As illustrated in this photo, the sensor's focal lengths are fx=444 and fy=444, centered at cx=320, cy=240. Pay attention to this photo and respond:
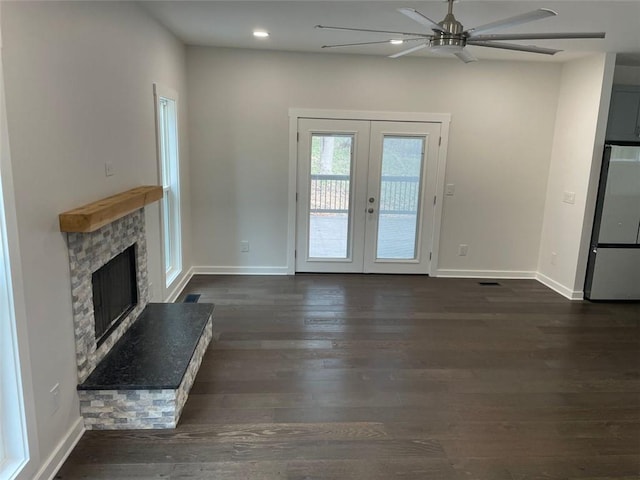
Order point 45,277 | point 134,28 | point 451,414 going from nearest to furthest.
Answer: point 45,277
point 451,414
point 134,28

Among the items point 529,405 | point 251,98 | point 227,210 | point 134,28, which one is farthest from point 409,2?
point 227,210

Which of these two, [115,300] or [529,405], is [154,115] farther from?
[529,405]

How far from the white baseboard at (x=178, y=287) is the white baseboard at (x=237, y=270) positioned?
14cm

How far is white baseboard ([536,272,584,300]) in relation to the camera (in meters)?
4.84

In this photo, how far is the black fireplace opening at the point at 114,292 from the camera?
2.70 metres

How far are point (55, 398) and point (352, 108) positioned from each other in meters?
4.06

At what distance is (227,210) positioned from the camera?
5.23 meters

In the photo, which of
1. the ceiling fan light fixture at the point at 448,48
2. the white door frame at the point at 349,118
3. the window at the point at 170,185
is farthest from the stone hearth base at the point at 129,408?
the white door frame at the point at 349,118

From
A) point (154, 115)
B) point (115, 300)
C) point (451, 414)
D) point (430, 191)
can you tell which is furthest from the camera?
point (430, 191)

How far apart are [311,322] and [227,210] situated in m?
1.93

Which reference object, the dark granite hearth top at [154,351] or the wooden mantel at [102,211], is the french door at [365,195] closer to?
the dark granite hearth top at [154,351]

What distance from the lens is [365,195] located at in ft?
17.4

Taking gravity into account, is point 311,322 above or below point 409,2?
below

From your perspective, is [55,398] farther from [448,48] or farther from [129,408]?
[448,48]
